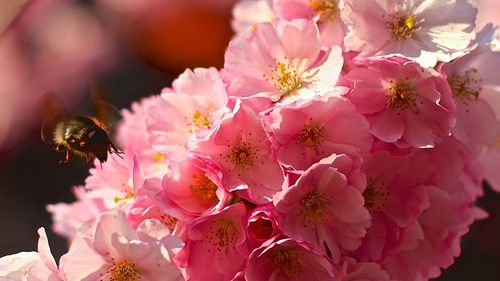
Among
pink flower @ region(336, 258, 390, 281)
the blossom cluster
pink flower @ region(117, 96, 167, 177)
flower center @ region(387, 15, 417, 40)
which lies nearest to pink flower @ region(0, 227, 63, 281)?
the blossom cluster

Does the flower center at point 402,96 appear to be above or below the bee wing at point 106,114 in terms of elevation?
below

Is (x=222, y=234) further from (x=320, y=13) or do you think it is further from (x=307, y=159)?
(x=320, y=13)

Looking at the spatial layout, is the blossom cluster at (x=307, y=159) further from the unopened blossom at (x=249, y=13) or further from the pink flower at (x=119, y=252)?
the unopened blossom at (x=249, y=13)

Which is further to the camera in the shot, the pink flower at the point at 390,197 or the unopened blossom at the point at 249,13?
the unopened blossom at the point at 249,13

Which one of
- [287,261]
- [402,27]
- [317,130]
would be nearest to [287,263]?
[287,261]

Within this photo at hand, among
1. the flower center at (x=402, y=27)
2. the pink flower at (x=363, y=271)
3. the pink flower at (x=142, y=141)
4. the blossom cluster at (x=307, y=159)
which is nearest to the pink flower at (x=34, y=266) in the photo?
the blossom cluster at (x=307, y=159)

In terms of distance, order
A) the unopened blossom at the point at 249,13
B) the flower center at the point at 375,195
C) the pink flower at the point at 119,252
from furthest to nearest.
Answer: the unopened blossom at the point at 249,13 < the flower center at the point at 375,195 < the pink flower at the point at 119,252

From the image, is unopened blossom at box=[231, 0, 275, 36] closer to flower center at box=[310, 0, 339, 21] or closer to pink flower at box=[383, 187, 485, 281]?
flower center at box=[310, 0, 339, 21]

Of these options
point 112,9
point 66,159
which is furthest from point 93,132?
point 112,9
